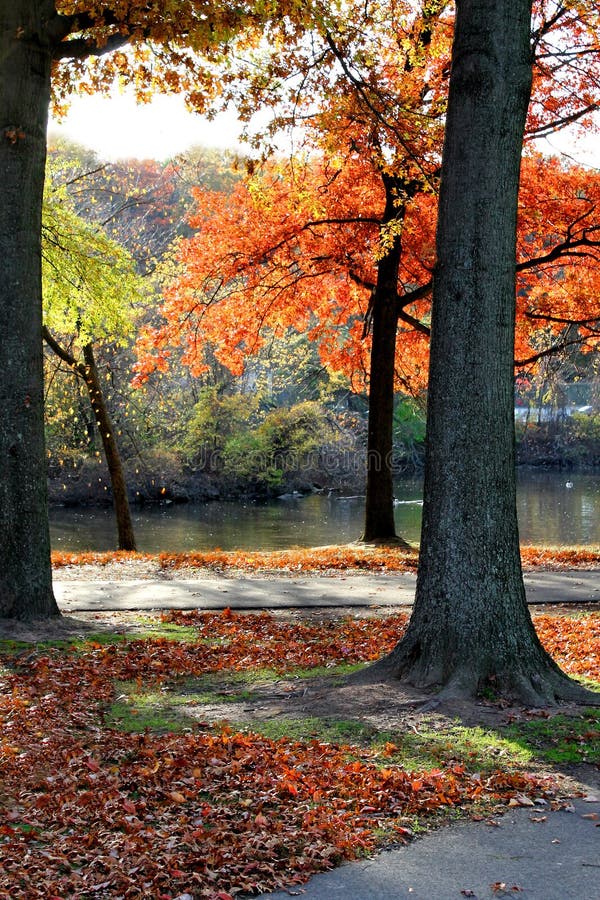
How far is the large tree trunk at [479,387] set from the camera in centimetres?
607

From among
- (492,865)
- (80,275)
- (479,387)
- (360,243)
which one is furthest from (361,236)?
(492,865)

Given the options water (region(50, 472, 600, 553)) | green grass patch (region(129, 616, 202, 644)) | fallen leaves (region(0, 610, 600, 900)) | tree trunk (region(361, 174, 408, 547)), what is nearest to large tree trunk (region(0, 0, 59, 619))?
green grass patch (region(129, 616, 202, 644))

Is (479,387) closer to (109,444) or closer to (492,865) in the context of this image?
(492,865)

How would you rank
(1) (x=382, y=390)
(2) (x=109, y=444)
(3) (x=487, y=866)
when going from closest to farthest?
1. (3) (x=487, y=866)
2. (1) (x=382, y=390)
3. (2) (x=109, y=444)

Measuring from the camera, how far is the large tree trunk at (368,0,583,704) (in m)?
6.07

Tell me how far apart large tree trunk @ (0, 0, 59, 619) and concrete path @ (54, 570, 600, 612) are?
2.04 m

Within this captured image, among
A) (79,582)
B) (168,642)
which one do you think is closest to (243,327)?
(79,582)

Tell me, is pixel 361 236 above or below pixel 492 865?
above

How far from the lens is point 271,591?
11.6 m

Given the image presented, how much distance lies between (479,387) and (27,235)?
4746mm

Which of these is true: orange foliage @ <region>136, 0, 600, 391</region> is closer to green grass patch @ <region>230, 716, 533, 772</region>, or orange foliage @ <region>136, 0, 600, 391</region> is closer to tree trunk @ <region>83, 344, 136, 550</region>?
tree trunk @ <region>83, 344, 136, 550</region>

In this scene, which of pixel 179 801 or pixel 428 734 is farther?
pixel 428 734

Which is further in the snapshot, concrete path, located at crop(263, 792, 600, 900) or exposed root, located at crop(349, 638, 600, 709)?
exposed root, located at crop(349, 638, 600, 709)

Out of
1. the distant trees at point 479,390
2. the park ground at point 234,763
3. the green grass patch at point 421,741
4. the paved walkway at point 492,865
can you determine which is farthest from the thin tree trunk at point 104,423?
the paved walkway at point 492,865
